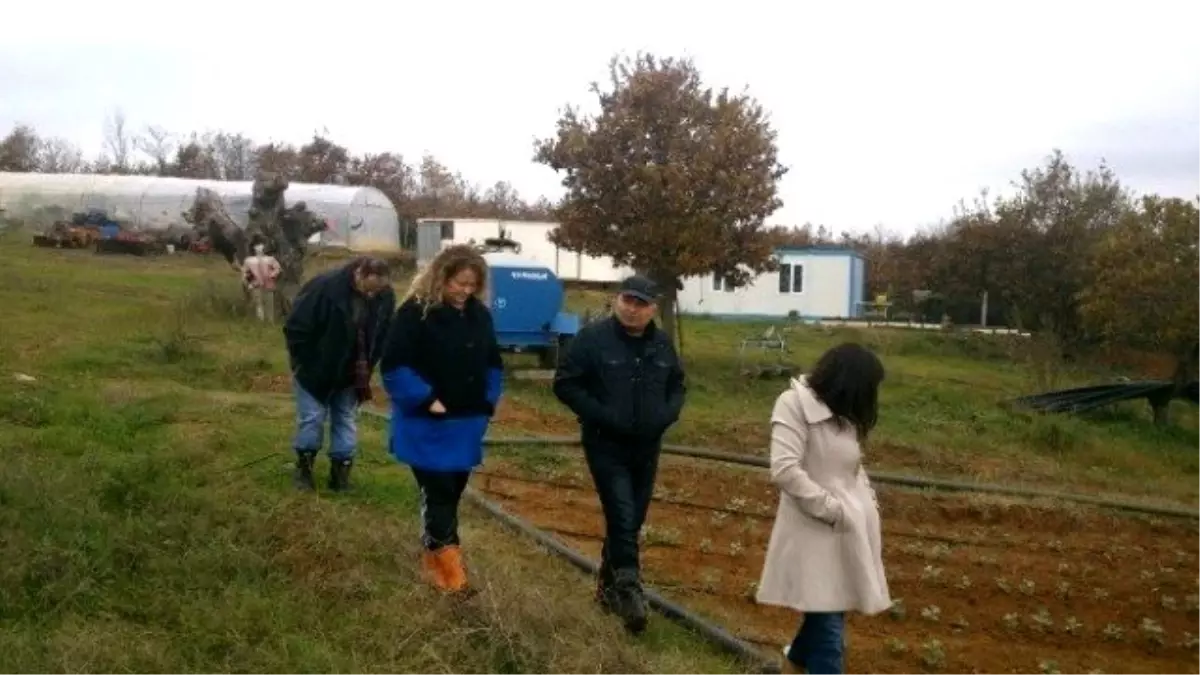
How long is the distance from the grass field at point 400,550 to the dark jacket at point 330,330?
648 mm

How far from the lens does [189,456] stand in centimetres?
709

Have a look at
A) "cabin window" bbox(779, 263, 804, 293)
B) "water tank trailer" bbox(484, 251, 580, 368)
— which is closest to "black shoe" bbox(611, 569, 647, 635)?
"water tank trailer" bbox(484, 251, 580, 368)

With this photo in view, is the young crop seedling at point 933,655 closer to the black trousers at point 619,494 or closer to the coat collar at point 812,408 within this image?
the black trousers at point 619,494

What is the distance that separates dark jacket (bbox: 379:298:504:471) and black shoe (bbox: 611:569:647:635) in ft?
2.64

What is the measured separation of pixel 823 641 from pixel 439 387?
5.93ft

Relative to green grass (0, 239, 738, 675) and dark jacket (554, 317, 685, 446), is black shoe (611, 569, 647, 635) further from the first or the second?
dark jacket (554, 317, 685, 446)

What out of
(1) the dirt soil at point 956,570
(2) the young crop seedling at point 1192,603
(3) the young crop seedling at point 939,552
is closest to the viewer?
(1) the dirt soil at point 956,570

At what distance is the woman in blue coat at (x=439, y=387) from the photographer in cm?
518

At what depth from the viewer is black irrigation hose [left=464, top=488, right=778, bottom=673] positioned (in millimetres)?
5465

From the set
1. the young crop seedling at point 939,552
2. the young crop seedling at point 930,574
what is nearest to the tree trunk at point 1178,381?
the young crop seedling at point 939,552

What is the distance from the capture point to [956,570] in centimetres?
799

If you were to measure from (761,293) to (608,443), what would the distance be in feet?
106

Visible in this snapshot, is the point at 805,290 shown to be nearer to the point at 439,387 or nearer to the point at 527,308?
the point at 527,308

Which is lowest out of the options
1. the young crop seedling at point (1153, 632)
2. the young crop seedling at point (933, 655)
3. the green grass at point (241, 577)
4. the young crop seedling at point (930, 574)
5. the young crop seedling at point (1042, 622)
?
the young crop seedling at point (1153, 632)
